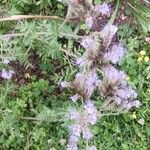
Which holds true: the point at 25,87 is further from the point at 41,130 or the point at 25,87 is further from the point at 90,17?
the point at 90,17

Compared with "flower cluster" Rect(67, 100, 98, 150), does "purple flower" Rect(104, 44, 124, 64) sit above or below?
above

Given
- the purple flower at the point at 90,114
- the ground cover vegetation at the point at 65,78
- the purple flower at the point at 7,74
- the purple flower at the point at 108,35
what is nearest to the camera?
the purple flower at the point at 108,35

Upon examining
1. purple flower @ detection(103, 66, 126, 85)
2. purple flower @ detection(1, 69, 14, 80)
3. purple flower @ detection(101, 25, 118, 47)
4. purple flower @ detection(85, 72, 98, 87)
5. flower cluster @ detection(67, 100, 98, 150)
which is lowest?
purple flower @ detection(1, 69, 14, 80)

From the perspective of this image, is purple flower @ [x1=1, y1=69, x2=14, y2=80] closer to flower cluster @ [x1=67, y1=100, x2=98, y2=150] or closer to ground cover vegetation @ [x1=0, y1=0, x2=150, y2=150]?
ground cover vegetation @ [x1=0, y1=0, x2=150, y2=150]

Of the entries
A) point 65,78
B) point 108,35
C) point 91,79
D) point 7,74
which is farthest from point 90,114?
point 7,74

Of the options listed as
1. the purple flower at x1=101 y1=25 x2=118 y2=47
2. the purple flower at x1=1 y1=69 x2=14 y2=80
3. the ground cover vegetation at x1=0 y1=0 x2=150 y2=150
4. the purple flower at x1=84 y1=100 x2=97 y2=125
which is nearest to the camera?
the purple flower at x1=101 y1=25 x2=118 y2=47

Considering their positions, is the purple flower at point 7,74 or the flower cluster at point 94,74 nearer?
the flower cluster at point 94,74

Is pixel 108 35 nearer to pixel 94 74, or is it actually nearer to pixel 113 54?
pixel 113 54

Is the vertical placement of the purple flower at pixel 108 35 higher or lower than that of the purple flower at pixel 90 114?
higher

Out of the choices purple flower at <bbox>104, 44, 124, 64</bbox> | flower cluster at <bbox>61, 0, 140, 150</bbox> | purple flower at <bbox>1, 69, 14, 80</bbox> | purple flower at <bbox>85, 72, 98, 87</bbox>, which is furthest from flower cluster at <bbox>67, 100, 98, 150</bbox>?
purple flower at <bbox>1, 69, 14, 80</bbox>

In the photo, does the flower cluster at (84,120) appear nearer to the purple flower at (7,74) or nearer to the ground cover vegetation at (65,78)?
the ground cover vegetation at (65,78)

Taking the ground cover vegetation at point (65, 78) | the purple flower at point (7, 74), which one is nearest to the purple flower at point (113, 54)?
the ground cover vegetation at point (65, 78)
